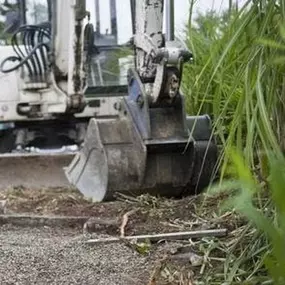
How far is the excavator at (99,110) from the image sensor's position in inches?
178

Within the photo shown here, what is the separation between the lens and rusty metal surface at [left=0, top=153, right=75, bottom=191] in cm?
596

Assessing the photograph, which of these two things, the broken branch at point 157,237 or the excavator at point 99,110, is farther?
the excavator at point 99,110

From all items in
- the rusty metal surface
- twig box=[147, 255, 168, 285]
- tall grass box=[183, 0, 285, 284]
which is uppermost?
tall grass box=[183, 0, 285, 284]

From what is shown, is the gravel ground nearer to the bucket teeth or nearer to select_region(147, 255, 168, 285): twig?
select_region(147, 255, 168, 285): twig

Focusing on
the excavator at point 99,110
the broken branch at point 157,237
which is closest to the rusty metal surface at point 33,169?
the excavator at point 99,110

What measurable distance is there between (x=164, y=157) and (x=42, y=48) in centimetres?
277

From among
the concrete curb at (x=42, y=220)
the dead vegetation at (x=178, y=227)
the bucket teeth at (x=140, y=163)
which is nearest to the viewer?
the dead vegetation at (x=178, y=227)

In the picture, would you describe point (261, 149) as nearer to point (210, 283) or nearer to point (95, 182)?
point (210, 283)

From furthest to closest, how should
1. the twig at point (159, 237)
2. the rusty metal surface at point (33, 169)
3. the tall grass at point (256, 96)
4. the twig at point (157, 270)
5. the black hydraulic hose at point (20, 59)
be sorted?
the black hydraulic hose at point (20, 59) → the rusty metal surface at point (33, 169) → the twig at point (159, 237) → the twig at point (157, 270) → the tall grass at point (256, 96)

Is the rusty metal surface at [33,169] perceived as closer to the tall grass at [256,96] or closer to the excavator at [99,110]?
the excavator at [99,110]

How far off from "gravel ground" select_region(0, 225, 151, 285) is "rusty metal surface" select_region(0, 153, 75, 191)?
2.61 m

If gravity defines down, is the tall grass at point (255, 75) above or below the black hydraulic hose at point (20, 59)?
above

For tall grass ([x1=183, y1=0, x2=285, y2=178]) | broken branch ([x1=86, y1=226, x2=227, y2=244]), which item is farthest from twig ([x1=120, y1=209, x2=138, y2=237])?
tall grass ([x1=183, y1=0, x2=285, y2=178])

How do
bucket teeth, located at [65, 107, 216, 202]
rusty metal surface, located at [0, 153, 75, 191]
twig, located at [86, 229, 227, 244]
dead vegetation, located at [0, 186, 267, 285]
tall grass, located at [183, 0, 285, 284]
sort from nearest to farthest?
tall grass, located at [183, 0, 285, 284] < dead vegetation, located at [0, 186, 267, 285] < twig, located at [86, 229, 227, 244] < bucket teeth, located at [65, 107, 216, 202] < rusty metal surface, located at [0, 153, 75, 191]
